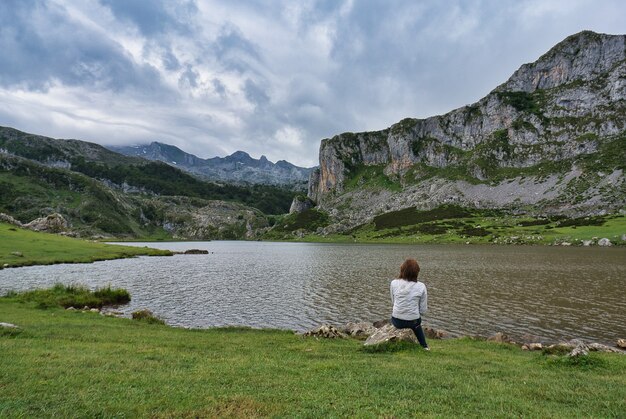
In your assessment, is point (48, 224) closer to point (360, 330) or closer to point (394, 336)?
point (360, 330)

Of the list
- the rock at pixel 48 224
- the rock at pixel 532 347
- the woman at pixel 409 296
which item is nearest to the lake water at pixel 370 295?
the rock at pixel 532 347

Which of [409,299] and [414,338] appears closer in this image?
[409,299]

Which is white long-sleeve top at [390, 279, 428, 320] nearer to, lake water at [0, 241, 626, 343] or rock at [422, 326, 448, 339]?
rock at [422, 326, 448, 339]

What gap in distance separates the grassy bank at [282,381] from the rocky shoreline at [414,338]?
91 cm

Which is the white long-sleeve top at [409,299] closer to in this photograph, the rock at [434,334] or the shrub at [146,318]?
the rock at [434,334]

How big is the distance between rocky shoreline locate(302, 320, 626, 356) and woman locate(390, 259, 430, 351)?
1390 mm

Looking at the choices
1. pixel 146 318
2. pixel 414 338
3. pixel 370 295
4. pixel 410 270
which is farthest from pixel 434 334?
pixel 146 318

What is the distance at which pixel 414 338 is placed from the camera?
18.6 m

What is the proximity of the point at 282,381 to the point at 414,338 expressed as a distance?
9034mm

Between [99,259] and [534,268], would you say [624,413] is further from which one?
[99,259]

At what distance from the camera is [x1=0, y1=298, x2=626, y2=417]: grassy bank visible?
9477 mm

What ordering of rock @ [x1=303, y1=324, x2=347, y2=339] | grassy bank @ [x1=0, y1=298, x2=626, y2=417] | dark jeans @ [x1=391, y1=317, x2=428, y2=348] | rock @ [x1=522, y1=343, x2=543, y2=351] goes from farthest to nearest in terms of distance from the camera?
1. rock @ [x1=303, y1=324, x2=347, y2=339]
2. rock @ [x1=522, y1=343, x2=543, y2=351]
3. dark jeans @ [x1=391, y1=317, x2=428, y2=348]
4. grassy bank @ [x1=0, y1=298, x2=626, y2=417]

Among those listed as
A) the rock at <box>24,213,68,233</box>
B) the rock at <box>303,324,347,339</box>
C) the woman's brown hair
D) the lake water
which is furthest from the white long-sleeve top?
the rock at <box>24,213,68,233</box>

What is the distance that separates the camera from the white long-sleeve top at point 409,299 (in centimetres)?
1652
